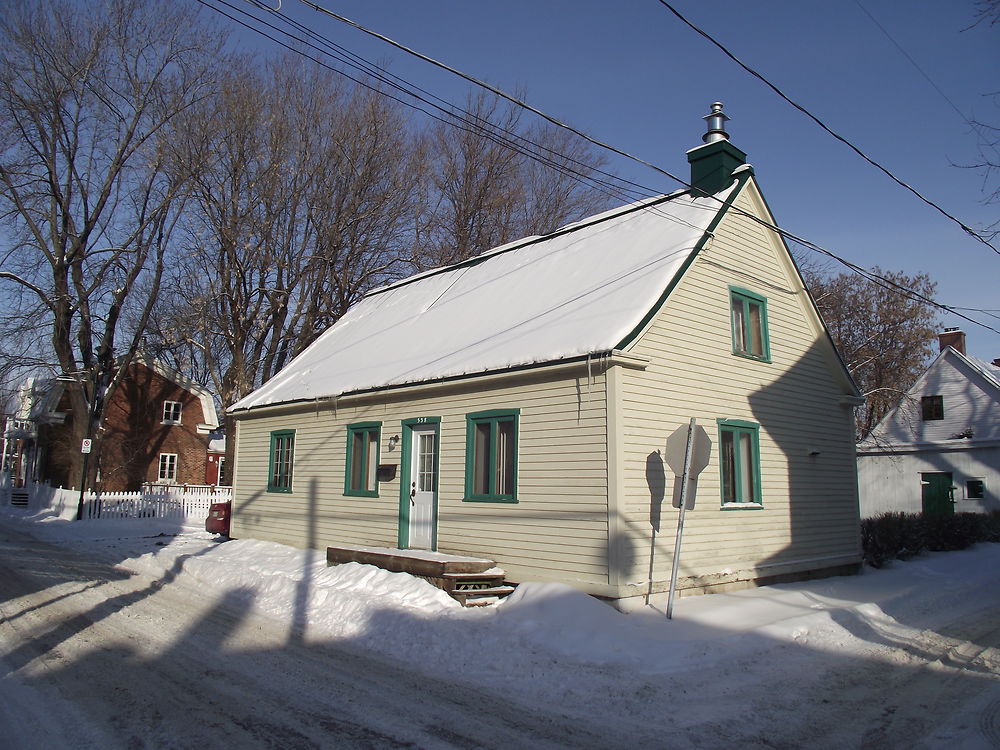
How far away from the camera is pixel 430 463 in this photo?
541 inches

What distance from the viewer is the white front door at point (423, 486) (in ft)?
44.0

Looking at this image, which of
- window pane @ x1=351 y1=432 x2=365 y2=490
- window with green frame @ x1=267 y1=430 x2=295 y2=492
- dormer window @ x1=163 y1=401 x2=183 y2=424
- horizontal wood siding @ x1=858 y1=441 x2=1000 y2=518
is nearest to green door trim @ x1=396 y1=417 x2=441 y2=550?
window pane @ x1=351 y1=432 x2=365 y2=490

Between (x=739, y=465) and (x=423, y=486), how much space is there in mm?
5678

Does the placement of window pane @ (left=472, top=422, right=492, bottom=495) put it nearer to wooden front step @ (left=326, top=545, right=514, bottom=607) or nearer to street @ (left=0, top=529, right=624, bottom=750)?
wooden front step @ (left=326, top=545, right=514, bottom=607)

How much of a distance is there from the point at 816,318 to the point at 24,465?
136ft

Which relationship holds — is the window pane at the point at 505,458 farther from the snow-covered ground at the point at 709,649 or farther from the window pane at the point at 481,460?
the snow-covered ground at the point at 709,649

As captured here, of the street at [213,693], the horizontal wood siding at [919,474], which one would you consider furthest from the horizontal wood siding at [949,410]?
the street at [213,693]

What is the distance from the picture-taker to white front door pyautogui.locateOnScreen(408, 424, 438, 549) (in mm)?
13398

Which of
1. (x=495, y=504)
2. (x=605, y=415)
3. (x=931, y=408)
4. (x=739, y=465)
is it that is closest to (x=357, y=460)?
(x=495, y=504)

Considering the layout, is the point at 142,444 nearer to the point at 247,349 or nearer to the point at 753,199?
the point at 247,349

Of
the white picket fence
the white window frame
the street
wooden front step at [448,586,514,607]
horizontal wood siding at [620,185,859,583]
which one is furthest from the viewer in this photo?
the white window frame

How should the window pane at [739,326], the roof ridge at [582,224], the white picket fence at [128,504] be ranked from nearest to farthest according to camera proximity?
the window pane at [739,326] < the roof ridge at [582,224] < the white picket fence at [128,504]

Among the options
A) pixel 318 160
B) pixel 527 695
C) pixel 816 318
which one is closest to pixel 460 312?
pixel 816 318

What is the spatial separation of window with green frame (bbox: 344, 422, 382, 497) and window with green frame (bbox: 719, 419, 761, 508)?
6595 millimetres
